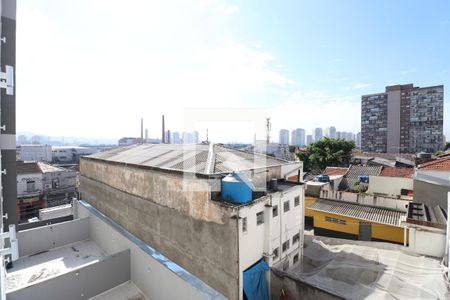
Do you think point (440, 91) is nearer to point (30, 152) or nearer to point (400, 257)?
point (400, 257)

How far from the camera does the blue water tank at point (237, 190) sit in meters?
6.86

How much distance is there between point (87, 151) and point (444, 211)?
8338cm

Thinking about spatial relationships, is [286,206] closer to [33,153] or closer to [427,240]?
[427,240]

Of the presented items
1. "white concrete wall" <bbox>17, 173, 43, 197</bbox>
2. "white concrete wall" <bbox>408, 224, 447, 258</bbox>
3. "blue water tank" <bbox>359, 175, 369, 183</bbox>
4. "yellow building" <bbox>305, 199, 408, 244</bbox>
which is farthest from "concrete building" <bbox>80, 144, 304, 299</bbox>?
"white concrete wall" <bbox>17, 173, 43, 197</bbox>

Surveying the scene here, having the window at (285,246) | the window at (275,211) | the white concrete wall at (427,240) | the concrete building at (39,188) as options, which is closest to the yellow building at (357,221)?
the white concrete wall at (427,240)

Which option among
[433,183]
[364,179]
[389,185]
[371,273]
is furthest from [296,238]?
[364,179]

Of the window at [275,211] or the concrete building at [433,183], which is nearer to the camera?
the window at [275,211]

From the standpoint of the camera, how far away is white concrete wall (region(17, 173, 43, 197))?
70.1 feet

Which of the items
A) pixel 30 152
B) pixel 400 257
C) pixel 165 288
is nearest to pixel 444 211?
pixel 400 257

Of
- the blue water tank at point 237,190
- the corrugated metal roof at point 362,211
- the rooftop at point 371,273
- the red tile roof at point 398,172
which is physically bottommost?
the rooftop at point 371,273

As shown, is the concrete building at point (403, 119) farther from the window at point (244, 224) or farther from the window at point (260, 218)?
the window at point (244, 224)

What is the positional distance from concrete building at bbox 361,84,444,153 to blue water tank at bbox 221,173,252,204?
5284cm

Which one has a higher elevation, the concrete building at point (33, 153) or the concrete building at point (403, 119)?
the concrete building at point (403, 119)

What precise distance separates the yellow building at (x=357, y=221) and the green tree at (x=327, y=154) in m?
13.6
